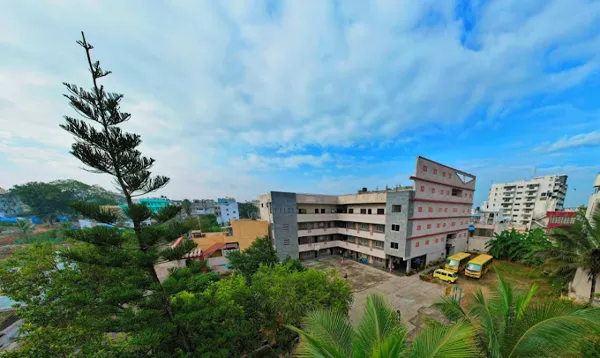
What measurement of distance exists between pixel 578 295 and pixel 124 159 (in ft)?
61.9

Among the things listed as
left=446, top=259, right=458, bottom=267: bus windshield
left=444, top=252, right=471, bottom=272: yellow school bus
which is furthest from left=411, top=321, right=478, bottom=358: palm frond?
left=446, top=259, right=458, bottom=267: bus windshield

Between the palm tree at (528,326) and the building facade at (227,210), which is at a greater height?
the palm tree at (528,326)

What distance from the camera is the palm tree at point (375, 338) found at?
225 cm

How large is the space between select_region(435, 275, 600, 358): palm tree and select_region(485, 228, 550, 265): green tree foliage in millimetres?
18069

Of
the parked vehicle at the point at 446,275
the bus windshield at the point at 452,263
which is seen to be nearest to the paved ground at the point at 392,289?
the parked vehicle at the point at 446,275

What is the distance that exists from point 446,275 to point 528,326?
1295 cm

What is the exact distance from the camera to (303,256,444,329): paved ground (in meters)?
10.9

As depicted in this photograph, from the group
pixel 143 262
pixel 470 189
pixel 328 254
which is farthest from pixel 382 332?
pixel 470 189

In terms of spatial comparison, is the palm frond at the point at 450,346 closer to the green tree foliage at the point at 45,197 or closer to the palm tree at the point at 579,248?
the palm tree at the point at 579,248

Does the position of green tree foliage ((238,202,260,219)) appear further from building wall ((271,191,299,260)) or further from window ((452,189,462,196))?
window ((452,189,462,196))

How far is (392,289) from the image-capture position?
12.9 metres

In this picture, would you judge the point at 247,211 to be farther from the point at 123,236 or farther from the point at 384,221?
the point at 123,236

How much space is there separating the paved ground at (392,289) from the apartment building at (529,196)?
4182 centimetres

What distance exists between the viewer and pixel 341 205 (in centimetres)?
2028
